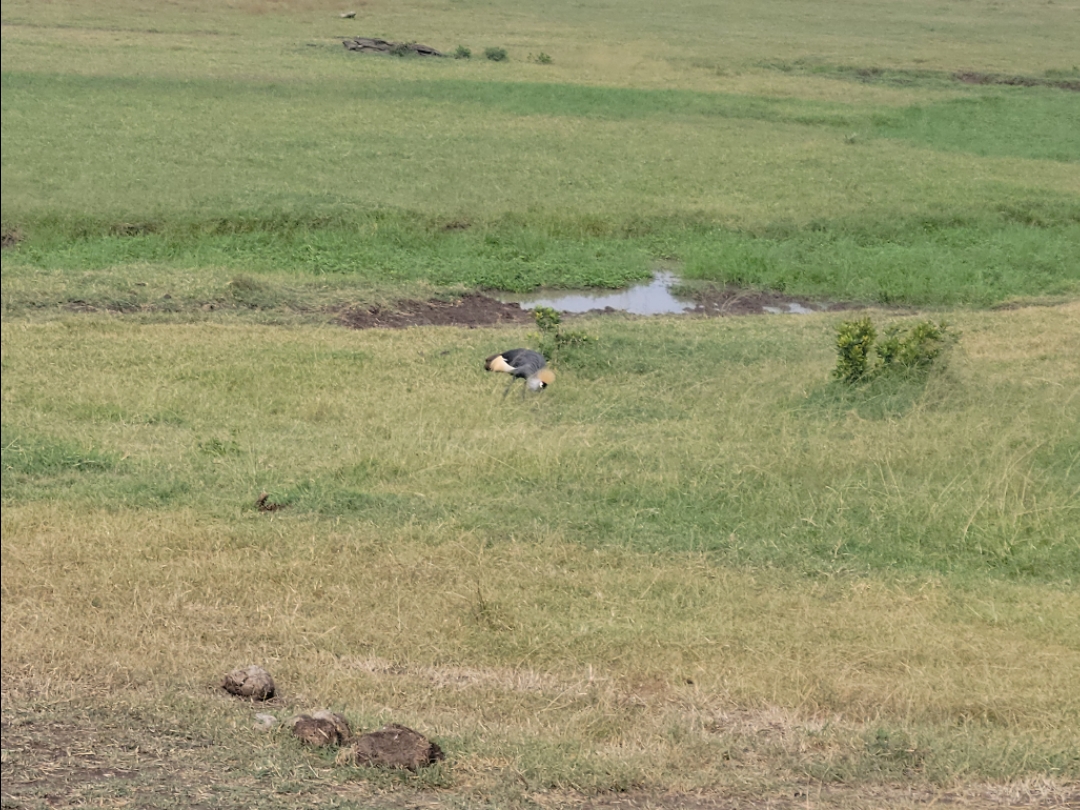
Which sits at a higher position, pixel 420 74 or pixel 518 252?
pixel 420 74

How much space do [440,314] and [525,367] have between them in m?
2.65

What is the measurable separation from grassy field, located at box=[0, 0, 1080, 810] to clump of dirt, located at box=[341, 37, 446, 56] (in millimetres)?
6611

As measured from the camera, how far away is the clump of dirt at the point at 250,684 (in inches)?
148

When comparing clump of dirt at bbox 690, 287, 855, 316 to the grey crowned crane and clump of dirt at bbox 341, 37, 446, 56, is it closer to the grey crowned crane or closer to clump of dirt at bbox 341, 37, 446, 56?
the grey crowned crane

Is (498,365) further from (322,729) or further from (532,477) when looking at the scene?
(322,729)

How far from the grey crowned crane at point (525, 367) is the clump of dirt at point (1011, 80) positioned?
8603 millimetres

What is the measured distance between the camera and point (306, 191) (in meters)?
13.5

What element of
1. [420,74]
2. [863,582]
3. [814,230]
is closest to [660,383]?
[863,582]

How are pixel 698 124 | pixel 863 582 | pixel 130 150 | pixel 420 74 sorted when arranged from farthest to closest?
pixel 420 74 → pixel 698 124 → pixel 130 150 → pixel 863 582

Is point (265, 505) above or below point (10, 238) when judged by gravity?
below

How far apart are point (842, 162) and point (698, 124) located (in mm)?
3468

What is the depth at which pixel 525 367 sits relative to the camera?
8.13m

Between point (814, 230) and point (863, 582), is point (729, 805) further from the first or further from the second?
point (814, 230)

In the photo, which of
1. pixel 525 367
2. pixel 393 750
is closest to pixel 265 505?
pixel 393 750
